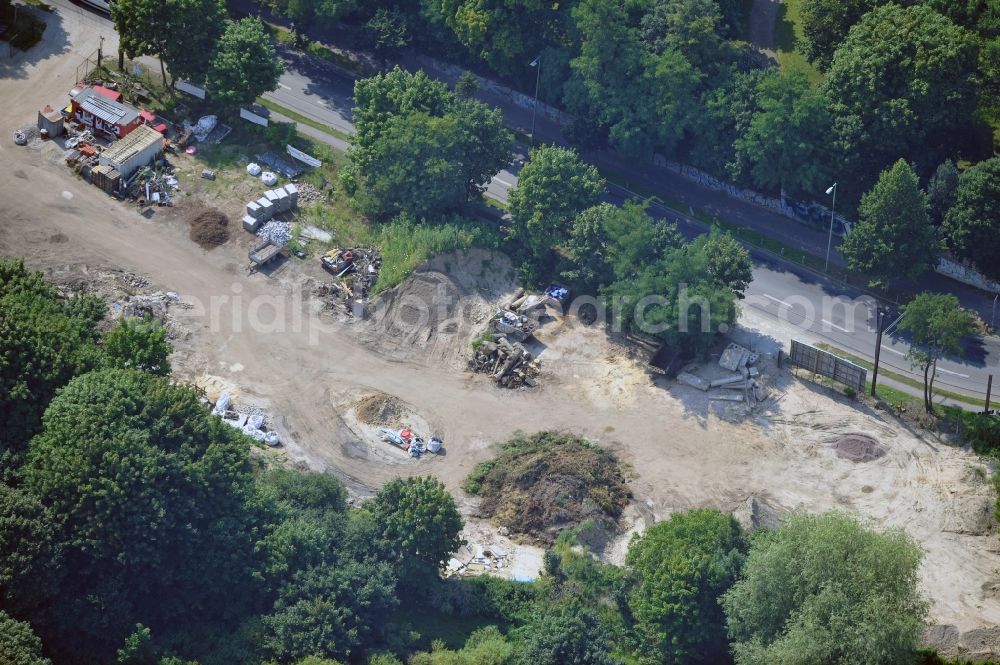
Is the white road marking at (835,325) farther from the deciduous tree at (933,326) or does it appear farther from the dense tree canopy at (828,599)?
the dense tree canopy at (828,599)

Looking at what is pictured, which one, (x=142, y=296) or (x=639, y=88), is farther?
(x=639, y=88)

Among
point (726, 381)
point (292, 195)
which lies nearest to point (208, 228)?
point (292, 195)

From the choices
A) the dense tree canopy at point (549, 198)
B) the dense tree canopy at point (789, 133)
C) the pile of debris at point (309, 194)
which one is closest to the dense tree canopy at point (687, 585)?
the dense tree canopy at point (549, 198)

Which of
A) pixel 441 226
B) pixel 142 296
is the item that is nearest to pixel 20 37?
pixel 142 296

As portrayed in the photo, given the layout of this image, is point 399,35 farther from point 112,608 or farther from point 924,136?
point 112,608

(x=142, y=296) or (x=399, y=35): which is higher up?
(x=399, y=35)

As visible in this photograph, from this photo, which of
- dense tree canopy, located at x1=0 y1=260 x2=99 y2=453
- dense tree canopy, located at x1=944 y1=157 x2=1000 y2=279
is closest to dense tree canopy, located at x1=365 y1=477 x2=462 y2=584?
dense tree canopy, located at x1=0 y1=260 x2=99 y2=453

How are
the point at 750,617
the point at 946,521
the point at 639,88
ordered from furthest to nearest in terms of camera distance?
the point at 639,88, the point at 946,521, the point at 750,617
